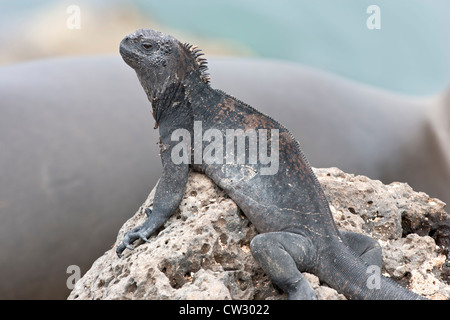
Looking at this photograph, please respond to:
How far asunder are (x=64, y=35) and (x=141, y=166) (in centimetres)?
230

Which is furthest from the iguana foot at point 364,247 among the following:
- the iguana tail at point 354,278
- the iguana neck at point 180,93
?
the iguana neck at point 180,93

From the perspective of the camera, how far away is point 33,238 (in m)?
5.07

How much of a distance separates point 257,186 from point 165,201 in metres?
0.63

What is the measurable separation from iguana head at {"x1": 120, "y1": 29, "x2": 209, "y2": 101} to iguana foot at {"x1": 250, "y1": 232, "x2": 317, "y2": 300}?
1257 millimetres

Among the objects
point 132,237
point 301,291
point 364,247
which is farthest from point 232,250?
point 364,247

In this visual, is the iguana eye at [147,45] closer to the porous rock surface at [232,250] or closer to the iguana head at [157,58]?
the iguana head at [157,58]

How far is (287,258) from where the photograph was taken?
283 centimetres

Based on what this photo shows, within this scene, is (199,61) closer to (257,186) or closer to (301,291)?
(257,186)

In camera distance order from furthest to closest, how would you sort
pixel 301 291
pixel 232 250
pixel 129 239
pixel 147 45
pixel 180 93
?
pixel 180 93 → pixel 147 45 → pixel 129 239 → pixel 232 250 → pixel 301 291

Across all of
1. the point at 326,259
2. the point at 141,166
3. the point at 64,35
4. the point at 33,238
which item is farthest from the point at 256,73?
the point at 326,259

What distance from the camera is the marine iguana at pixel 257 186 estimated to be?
289cm

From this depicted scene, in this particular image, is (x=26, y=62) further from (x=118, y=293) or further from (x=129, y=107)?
(x=118, y=293)

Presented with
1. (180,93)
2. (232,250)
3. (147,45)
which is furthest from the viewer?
(180,93)

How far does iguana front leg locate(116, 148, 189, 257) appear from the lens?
324 cm
